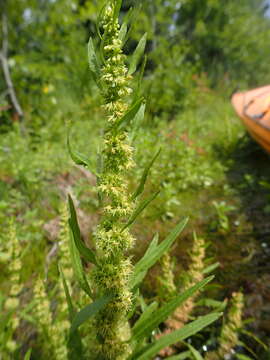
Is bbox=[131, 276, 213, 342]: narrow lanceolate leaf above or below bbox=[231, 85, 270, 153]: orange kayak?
below

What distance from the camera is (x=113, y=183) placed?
0.85 metres

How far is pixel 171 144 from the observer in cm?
378

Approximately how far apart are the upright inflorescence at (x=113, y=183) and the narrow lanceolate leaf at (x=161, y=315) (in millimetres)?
122

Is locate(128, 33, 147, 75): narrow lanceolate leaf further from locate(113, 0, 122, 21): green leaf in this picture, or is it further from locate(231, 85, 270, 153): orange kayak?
locate(231, 85, 270, 153): orange kayak

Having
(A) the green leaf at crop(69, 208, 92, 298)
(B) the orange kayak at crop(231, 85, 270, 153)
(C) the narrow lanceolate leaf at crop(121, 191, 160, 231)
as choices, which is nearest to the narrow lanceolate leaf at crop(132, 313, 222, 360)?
(A) the green leaf at crop(69, 208, 92, 298)

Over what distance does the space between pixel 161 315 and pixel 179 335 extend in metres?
0.11

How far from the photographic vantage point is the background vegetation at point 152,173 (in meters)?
1.80

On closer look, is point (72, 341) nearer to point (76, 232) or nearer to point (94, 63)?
point (76, 232)

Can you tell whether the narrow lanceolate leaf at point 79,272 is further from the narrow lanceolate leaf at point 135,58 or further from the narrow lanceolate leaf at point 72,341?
the narrow lanceolate leaf at point 135,58

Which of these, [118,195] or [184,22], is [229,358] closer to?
[118,195]

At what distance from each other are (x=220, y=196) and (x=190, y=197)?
0.36 metres

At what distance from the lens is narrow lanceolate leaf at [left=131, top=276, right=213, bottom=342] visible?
0.90m

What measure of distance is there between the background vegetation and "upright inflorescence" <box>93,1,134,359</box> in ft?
0.33

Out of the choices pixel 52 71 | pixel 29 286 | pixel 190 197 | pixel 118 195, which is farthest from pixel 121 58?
pixel 52 71
